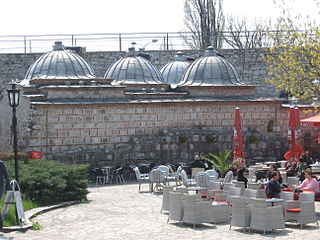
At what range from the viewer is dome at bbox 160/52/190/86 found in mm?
36812

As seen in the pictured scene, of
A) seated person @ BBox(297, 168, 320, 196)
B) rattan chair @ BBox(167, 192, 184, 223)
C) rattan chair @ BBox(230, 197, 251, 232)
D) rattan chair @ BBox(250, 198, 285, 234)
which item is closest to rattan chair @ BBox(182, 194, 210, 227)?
rattan chair @ BBox(167, 192, 184, 223)

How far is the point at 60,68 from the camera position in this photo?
29.4 meters

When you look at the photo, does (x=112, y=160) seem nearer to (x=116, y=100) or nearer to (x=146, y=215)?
(x=116, y=100)

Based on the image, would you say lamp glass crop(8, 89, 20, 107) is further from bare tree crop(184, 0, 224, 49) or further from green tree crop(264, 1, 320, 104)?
bare tree crop(184, 0, 224, 49)

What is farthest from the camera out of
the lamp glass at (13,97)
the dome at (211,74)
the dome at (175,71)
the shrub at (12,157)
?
the dome at (175,71)

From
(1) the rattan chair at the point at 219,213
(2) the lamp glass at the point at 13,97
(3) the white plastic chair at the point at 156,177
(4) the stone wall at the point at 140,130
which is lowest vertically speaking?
(1) the rattan chair at the point at 219,213

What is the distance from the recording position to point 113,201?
19766 mm

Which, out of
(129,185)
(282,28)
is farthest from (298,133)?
(129,185)

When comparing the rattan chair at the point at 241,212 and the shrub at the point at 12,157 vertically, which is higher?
the shrub at the point at 12,157

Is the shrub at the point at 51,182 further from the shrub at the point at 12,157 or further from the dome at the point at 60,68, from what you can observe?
the dome at the point at 60,68

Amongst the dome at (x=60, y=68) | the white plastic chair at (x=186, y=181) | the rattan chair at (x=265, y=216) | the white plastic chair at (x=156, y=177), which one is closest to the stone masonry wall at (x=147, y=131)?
the dome at (x=60, y=68)

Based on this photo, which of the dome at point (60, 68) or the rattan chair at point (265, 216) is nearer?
the rattan chair at point (265, 216)

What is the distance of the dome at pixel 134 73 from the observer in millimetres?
32312

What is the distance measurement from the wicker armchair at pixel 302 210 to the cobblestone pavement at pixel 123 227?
7.4 inches
